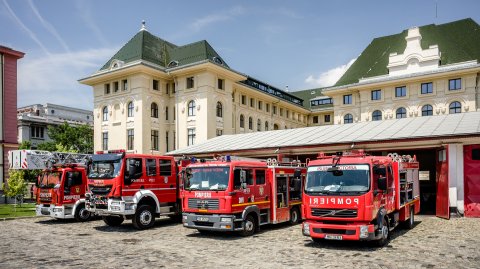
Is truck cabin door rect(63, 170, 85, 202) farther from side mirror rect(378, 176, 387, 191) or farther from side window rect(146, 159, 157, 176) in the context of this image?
side mirror rect(378, 176, 387, 191)

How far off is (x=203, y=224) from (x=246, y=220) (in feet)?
5.15

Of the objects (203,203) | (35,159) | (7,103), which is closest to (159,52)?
(7,103)

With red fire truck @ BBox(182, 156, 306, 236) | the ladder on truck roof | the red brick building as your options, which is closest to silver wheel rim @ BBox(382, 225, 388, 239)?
red fire truck @ BBox(182, 156, 306, 236)

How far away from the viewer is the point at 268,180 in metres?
16.1

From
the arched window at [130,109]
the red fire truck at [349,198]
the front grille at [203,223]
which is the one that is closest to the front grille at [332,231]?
the red fire truck at [349,198]

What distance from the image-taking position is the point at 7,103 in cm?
3603

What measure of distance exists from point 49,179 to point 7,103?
65.6 ft

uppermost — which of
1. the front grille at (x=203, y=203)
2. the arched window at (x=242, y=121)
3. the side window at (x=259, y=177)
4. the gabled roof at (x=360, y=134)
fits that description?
the arched window at (x=242, y=121)

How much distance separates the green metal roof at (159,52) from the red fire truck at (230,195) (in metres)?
27.7

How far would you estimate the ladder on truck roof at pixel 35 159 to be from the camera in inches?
837

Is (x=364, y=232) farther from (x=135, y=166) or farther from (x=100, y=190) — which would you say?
(x=100, y=190)

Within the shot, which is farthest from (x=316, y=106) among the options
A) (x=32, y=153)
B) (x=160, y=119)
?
(x=32, y=153)

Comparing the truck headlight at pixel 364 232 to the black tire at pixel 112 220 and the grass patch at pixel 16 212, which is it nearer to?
the black tire at pixel 112 220

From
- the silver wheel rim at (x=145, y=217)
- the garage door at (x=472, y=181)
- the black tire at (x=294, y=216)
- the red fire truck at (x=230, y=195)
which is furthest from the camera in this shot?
the garage door at (x=472, y=181)
